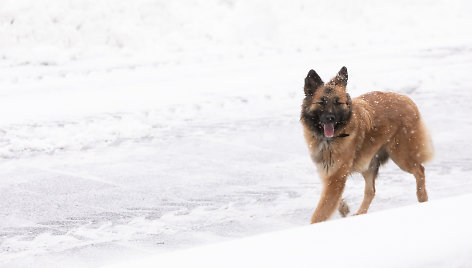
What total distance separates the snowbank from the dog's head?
1.86 meters


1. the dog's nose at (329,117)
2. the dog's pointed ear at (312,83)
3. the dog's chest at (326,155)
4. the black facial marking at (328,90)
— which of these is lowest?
the dog's chest at (326,155)

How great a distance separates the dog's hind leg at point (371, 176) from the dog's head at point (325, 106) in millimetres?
813

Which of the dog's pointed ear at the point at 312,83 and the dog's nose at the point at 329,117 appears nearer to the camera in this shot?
the dog's nose at the point at 329,117

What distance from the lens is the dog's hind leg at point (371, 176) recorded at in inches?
197

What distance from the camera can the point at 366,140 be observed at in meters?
4.67

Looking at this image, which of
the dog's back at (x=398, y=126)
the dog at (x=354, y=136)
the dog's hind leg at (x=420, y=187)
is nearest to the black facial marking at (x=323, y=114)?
the dog at (x=354, y=136)

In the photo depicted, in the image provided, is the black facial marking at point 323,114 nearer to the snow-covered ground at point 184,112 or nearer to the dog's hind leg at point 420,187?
the snow-covered ground at point 184,112

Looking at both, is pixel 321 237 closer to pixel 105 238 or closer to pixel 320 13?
pixel 105 238

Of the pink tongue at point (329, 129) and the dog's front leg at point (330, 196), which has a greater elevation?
the pink tongue at point (329, 129)

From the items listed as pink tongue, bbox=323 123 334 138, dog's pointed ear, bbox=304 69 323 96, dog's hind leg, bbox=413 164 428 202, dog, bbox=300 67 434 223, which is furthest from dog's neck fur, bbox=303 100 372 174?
dog's hind leg, bbox=413 164 428 202

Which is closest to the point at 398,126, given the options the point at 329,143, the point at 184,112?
the point at 329,143

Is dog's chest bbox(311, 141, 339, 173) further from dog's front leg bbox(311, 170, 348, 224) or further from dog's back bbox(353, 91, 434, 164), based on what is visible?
dog's back bbox(353, 91, 434, 164)

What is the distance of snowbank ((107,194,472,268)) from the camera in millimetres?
2068

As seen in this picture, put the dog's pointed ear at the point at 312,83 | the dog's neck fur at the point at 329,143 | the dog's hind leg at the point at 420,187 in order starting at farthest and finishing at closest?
the dog's hind leg at the point at 420,187 → the dog's neck fur at the point at 329,143 → the dog's pointed ear at the point at 312,83
